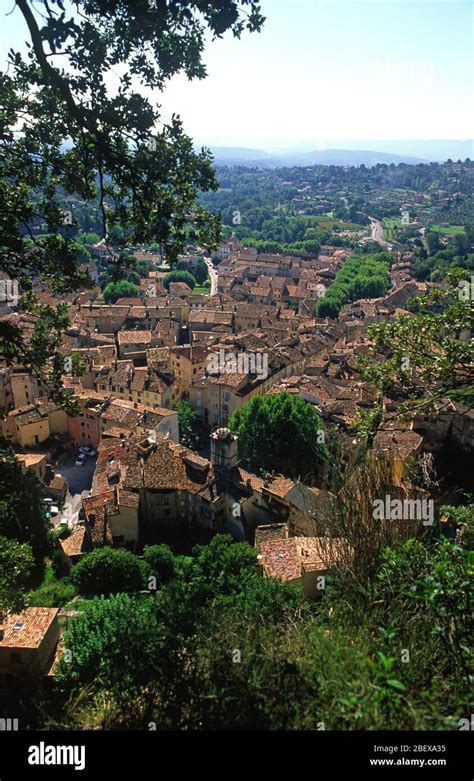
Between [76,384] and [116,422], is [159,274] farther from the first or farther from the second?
[116,422]

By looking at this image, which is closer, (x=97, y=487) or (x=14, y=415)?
(x=97, y=487)

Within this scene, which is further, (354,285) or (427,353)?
(354,285)

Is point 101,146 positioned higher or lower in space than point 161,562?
higher

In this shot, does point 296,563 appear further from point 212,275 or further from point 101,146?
point 212,275

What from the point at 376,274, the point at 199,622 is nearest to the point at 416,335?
the point at 199,622

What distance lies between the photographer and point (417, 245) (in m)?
117

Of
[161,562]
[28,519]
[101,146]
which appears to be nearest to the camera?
[101,146]

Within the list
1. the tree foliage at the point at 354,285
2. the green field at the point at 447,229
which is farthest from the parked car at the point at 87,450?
the green field at the point at 447,229

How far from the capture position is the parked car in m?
34.1

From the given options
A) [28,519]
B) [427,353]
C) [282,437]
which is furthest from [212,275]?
[427,353]

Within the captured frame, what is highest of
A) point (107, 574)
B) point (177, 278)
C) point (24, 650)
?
point (177, 278)

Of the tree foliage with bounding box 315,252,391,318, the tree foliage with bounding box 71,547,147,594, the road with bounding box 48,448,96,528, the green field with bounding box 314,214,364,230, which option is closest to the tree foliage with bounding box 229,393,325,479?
the tree foliage with bounding box 71,547,147,594

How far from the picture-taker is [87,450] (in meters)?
34.3

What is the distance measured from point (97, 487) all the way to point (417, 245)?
10993 centimetres
